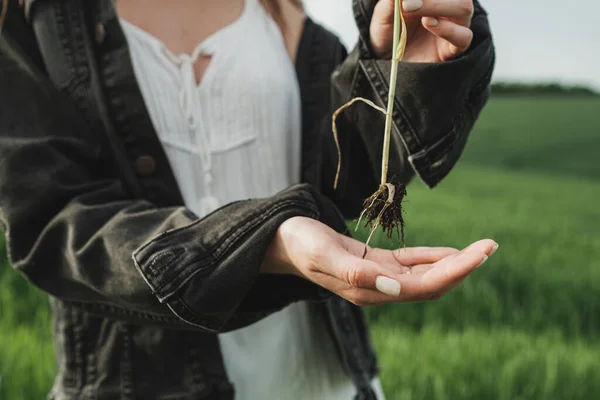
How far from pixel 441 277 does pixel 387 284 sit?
56 mm

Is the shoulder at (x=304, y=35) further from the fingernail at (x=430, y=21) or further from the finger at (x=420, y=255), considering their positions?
the finger at (x=420, y=255)

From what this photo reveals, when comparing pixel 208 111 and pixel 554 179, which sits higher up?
pixel 208 111

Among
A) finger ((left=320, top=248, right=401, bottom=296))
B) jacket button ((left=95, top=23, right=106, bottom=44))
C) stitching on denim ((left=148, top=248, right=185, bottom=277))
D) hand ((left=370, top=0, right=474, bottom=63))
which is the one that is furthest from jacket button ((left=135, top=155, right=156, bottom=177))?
finger ((left=320, top=248, right=401, bottom=296))

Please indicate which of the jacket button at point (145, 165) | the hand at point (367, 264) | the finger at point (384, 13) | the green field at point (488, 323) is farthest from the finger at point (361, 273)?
the green field at point (488, 323)

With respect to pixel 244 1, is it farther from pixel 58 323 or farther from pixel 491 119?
pixel 491 119

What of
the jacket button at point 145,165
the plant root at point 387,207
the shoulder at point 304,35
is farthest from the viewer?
the shoulder at point 304,35

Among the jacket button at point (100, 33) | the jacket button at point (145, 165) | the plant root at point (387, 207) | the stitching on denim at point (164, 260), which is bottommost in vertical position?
the jacket button at point (145, 165)

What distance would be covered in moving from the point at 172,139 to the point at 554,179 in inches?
613

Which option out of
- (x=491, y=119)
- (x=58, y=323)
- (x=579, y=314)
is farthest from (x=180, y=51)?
(x=491, y=119)

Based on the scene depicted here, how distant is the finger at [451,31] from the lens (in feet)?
3.20

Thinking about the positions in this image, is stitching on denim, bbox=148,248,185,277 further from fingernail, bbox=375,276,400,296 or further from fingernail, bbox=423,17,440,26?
fingernail, bbox=423,17,440,26

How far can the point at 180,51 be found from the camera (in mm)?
1355

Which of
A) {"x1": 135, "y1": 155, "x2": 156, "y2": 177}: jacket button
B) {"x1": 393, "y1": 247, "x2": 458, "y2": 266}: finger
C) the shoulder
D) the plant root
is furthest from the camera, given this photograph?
the shoulder

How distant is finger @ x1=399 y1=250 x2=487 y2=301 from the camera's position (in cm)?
79
